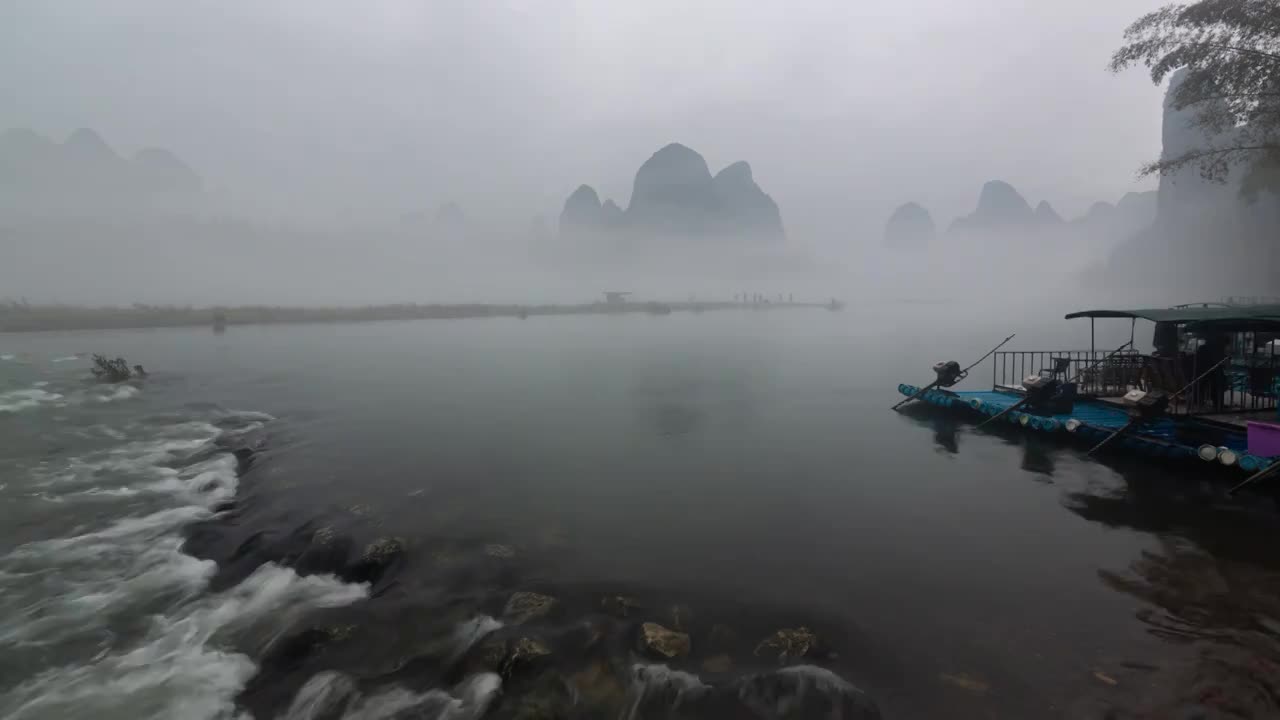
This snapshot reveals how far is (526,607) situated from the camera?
8805mm

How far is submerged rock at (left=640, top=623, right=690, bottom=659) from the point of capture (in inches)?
303

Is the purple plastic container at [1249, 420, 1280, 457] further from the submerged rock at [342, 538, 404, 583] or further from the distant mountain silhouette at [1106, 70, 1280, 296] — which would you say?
the distant mountain silhouette at [1106, 70, 1280, 296]

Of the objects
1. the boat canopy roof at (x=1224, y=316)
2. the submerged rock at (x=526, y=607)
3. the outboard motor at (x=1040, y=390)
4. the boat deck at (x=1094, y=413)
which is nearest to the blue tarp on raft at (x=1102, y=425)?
the boat deck at (x=1094, y=413)

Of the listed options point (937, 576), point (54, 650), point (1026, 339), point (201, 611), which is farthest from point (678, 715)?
point (1026, 339)

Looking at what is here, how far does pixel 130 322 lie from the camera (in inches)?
2606

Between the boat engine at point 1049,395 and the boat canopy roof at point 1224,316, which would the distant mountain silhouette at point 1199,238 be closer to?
the boat canopy roof at point 1224,316

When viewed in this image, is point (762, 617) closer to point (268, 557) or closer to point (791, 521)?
point (791, 521)

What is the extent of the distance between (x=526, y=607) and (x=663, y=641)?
2196 millimetres

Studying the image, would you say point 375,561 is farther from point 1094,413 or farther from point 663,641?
point 1094,413

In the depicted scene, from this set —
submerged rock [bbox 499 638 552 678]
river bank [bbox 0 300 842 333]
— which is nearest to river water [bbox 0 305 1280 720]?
submerged rock [bbox 499 638 552 678]

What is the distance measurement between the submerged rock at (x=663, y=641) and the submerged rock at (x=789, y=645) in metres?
0.97

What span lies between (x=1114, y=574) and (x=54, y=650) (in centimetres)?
1578

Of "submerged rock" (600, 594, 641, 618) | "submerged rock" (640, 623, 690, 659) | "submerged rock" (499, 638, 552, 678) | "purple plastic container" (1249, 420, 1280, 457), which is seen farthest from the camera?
"purple plastic container" (1249, 420, 1280, 457)

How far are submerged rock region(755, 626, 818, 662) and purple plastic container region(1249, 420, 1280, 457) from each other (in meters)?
11.2
